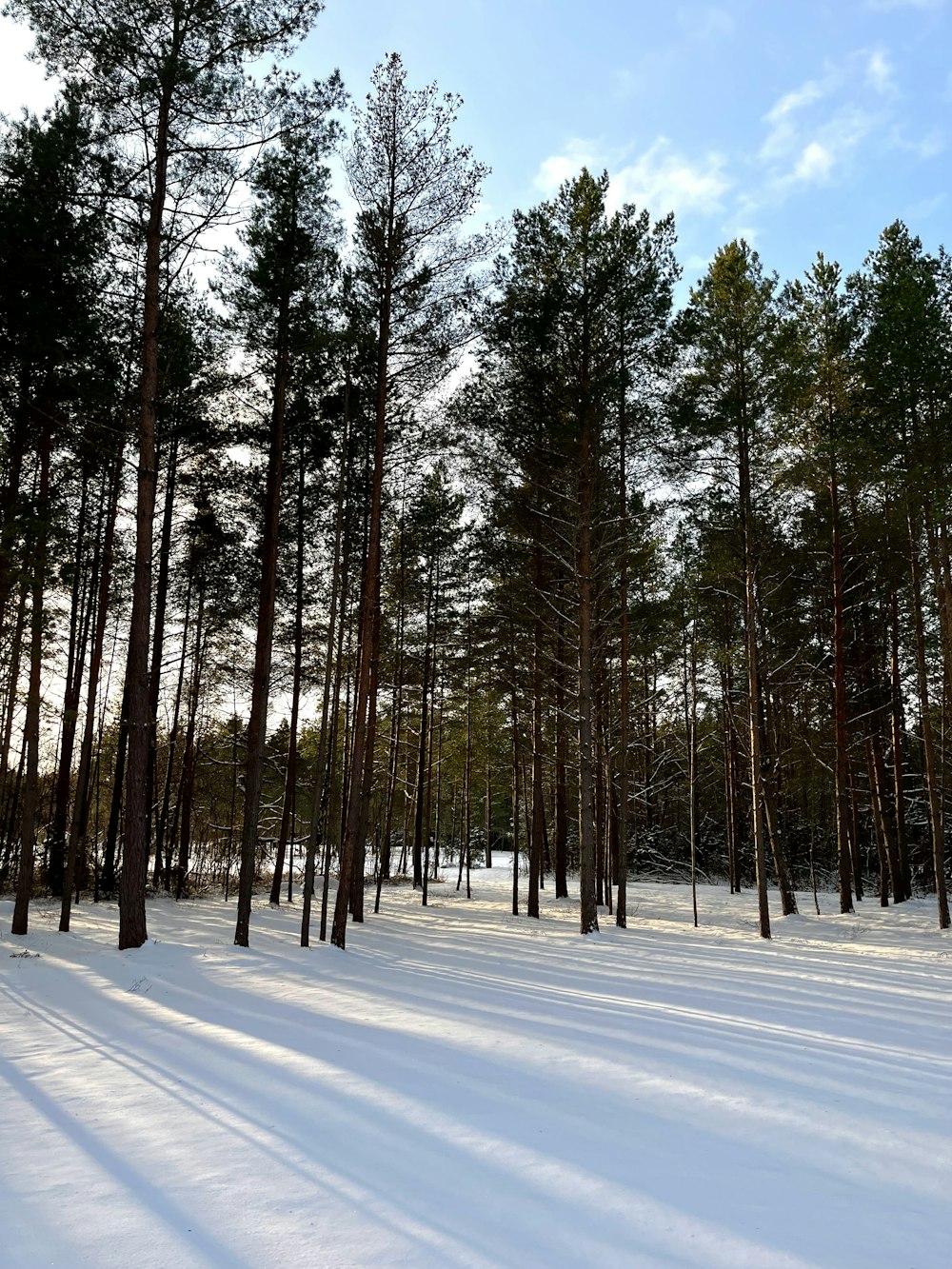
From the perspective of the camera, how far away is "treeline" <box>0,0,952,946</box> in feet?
31.2

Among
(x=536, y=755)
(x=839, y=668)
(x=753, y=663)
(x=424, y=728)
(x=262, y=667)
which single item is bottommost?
(x=536, y=755)

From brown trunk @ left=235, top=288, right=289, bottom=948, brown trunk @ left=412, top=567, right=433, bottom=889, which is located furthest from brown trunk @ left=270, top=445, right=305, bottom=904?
brown trunk @ left=235, top=288, right=289, bottom=948

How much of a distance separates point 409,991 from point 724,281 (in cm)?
1315

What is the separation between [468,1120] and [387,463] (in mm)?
9941

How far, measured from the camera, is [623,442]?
47.8 ft

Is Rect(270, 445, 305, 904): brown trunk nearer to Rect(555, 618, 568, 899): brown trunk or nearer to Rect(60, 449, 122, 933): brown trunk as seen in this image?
Rect(60, 449, 122, 933): brown trunk

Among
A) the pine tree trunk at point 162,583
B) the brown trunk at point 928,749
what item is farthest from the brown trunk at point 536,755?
the pine tree trunk at point 162,583

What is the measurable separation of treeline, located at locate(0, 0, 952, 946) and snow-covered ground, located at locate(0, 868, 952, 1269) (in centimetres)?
362

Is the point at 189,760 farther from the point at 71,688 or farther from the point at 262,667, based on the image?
the point at 262,667

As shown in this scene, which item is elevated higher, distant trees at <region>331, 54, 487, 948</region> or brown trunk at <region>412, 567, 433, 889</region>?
distant trees at <region>331, 54, 487, 948</region>

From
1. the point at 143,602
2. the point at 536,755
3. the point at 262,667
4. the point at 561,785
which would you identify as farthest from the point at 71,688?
the point at 561,785

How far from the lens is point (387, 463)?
478 inches

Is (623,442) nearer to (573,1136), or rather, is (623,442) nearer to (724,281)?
(724,281)

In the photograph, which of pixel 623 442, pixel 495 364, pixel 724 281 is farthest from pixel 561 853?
pixel 724 281
